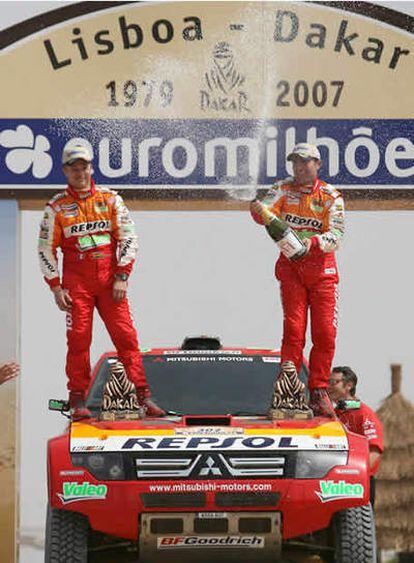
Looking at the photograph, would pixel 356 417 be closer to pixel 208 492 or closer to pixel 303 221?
pixel 303 221

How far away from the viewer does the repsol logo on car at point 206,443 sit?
653 centimetres

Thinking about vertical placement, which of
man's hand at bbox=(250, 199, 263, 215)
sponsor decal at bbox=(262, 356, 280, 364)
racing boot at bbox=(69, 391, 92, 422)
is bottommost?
racing boot at bbox=(69, 391, 92, 422)

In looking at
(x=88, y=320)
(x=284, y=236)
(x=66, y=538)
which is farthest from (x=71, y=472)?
(x=284, y=236)

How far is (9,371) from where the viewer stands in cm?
919

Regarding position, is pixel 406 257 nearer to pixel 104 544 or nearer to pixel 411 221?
pixel 411 221

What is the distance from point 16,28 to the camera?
31.1ft

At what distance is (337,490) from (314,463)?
0.17 metres

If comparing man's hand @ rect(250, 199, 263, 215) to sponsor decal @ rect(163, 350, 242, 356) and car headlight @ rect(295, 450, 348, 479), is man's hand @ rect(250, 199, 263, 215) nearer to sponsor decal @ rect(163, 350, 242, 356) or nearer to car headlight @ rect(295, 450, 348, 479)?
sponsor decal @ rect(163, 350, 242, 356)

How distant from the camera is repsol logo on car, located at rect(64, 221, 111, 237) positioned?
766cm

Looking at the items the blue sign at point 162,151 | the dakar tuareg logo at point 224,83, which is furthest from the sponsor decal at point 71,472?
the dakar tuareg logo at point 224,83

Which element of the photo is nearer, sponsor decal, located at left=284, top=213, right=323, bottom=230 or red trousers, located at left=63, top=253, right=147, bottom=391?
red trousers, located at left=63, top=253, right=147, bottom=391

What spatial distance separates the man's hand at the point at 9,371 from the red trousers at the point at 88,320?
1536 mm

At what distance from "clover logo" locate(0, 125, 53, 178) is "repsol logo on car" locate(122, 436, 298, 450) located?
10.9 feet

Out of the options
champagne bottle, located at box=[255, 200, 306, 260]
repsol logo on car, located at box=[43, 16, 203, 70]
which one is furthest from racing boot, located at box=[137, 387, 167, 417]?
repsol logo on car, located at box=[43, 16, 203, 70]
